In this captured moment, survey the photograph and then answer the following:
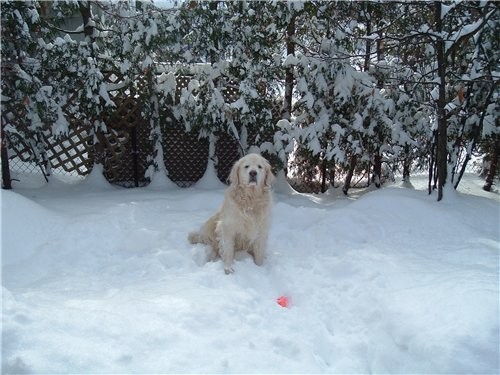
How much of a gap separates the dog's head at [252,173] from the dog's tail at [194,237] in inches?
29.8

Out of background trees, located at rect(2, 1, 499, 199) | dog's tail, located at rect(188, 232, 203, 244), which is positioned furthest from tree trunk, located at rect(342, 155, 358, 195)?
dog's tail, located at rect(188, 232, 203, 244)

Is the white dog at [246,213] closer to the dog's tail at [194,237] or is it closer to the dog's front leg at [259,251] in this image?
the dog's front leg at [259,251]

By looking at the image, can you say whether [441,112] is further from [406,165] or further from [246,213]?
[246,213]

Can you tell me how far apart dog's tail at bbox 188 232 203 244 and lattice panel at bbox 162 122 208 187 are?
270 centimetres

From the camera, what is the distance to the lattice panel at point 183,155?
6.34 meters

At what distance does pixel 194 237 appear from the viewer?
383 cm

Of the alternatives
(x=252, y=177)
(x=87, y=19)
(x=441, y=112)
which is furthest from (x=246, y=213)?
(x=87, y=19)

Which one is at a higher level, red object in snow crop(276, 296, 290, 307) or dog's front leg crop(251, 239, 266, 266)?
dog's front leg crop(251, 239, 266, 266)

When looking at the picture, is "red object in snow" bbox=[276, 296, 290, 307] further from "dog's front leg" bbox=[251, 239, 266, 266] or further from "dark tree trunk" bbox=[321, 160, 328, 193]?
"dark tree trunk" bbox=[321, 160, 328, 193]

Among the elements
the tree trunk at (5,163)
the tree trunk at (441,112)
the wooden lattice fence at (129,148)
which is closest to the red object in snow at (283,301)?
the tree trunk at (441,112)

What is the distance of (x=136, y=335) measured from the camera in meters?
2.04

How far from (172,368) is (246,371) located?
0.39 meters

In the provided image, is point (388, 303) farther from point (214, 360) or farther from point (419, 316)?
point (214, 360)

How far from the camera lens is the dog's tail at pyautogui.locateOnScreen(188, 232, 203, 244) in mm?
3797
